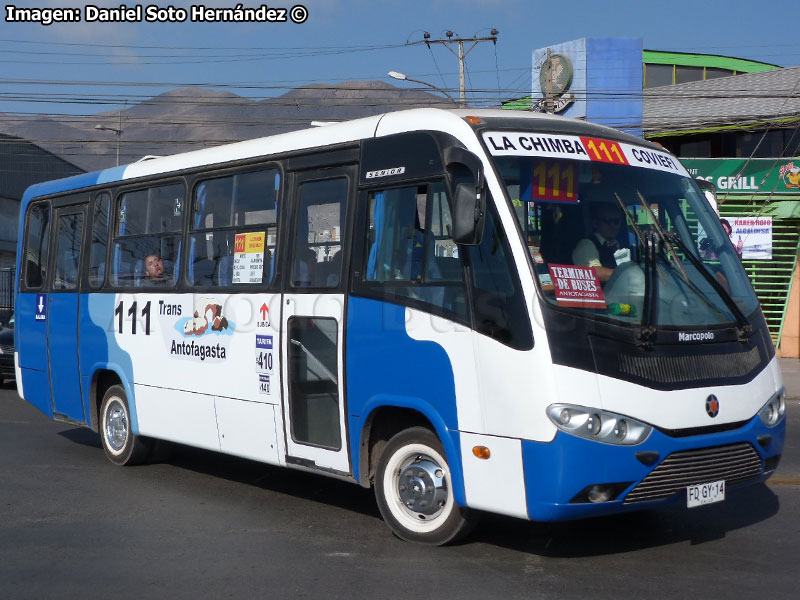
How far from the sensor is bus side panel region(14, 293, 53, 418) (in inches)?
437

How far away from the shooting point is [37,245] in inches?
450

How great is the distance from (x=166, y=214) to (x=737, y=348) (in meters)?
5.20

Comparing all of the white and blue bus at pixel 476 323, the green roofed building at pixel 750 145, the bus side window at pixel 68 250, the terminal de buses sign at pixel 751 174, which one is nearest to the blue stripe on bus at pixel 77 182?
the bus side window at pixel 68 250

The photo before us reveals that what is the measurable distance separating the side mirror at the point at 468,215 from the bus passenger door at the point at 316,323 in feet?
4.41

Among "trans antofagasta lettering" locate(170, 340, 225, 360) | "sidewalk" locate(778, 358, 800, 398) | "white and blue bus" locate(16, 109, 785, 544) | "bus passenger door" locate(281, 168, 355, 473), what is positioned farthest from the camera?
"sidewalk" locate(778, 358, 800, 398)

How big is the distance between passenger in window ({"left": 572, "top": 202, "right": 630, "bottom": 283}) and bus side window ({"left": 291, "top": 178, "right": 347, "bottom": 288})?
181cm

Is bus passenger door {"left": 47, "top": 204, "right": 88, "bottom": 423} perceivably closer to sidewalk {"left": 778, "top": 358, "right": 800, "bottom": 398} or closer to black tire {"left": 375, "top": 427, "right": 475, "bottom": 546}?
black tire {"left": 375, "top": 427, "right": 475, "bottom": 546}

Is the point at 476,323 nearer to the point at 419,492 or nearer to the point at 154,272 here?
the point at 419,492

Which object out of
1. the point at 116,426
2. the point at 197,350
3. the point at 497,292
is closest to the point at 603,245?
the point at 497,292

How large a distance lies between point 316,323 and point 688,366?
103 inches

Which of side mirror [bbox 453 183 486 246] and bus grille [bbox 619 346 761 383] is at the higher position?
side mirror [bbox 453 183 486 246]

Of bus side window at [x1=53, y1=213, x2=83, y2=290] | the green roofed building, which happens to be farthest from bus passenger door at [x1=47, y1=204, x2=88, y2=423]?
the green roofed building

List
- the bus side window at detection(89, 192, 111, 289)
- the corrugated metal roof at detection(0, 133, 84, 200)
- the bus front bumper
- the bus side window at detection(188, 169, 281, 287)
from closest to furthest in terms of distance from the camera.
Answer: the bus front bumper < the bus side window at detection(188, 169, 281, 287) < the bus side window at detection(89, 192, 111, 289) < the corrugated metal roof at detection(0, 133, 84, 200)

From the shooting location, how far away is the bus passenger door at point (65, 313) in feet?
34.4
